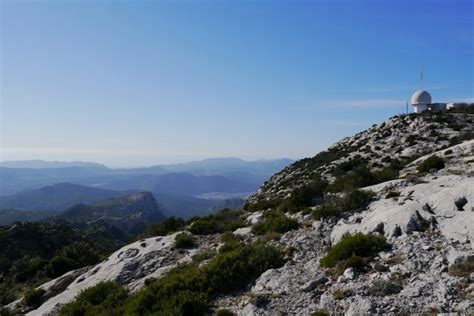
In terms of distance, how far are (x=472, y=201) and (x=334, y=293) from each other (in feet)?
23.3

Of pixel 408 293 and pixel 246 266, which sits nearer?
pixel 408 293

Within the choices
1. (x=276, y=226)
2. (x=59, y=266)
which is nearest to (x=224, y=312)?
(x=276, y=226)

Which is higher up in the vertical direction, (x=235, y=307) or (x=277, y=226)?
(x=277, y=226)

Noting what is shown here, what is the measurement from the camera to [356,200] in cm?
1786

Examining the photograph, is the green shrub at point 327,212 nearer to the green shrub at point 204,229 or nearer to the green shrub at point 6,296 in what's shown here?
the green shrub at point 204,229

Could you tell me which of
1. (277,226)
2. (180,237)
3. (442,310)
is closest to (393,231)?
(442,310)

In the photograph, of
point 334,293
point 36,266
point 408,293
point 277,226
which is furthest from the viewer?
point 36,266

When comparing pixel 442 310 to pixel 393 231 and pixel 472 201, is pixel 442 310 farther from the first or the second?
pixel 472 201

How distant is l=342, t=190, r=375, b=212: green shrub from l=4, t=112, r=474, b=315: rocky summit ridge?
9cm

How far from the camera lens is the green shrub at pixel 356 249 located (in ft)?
40.0

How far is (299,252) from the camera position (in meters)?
14.6

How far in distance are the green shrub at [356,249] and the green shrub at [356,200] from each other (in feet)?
16.6

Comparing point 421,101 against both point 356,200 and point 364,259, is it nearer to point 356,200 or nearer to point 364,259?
point 356,200

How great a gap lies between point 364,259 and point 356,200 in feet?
20.8
